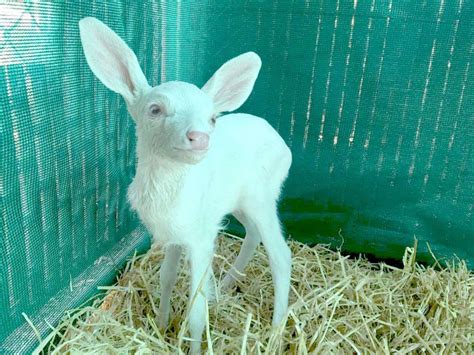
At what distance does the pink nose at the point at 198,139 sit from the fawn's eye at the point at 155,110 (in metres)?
0.19

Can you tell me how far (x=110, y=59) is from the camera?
163 centimetres

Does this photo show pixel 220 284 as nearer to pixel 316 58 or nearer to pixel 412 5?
pixel 316 58

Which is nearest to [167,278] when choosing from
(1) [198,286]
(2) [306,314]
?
(1) [198,286]

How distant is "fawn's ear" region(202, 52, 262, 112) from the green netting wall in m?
0.59

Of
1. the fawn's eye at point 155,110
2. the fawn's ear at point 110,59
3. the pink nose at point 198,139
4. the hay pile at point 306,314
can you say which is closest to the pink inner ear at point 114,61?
the fawn's ear at point 110,59

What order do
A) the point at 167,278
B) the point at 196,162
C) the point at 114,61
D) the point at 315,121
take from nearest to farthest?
the point at 196,162 < the point at 114,61 < the point at 167,278 < the point at 315,121

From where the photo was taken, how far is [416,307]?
235 centimetres

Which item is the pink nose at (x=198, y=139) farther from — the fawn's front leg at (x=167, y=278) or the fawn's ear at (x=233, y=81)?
the fawn's front leg at (x=167, y=278)

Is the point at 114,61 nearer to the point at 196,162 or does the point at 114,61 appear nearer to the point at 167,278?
the point at 196,162

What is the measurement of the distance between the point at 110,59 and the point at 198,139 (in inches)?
19.4

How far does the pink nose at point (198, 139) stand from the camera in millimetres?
1432

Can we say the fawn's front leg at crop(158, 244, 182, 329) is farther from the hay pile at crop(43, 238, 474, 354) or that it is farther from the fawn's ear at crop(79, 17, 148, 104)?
the fawn's ear at crop(79, 17, 148, 104)

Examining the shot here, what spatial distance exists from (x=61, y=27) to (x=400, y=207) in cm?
215

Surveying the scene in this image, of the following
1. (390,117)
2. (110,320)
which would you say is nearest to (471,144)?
(390,117)
